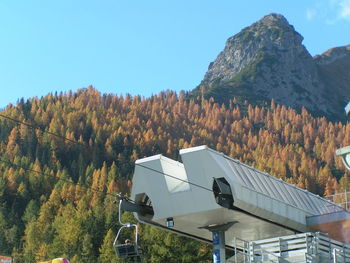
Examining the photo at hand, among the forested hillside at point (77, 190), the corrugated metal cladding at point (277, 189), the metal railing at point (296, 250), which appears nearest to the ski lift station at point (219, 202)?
the corrugated metal cladding at point (277, 189)

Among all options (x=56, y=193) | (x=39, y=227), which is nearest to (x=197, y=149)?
(x=39, y=227)

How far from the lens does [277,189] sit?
44.0 meters

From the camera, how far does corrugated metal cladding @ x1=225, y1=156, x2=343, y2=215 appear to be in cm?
4025

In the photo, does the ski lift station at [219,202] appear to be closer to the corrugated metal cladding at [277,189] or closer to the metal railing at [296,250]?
the corrugated metal cladding at [277,189]

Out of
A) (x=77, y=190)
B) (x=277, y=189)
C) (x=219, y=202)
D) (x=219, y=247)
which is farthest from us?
(x=77, y=190)

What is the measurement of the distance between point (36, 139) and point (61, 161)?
12293 millimetres

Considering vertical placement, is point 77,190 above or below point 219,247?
above

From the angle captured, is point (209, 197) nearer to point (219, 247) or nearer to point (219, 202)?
point (219, 202)

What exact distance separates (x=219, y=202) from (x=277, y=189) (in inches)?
274

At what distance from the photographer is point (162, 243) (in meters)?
71.3

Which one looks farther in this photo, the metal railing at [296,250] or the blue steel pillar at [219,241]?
the blue steel pillar at [219,241]

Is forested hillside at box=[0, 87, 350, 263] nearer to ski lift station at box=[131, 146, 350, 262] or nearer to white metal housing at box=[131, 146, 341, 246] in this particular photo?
ski lift station at box=[131, 146, 350, 262]

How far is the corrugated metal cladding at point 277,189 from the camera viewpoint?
40.2 meters

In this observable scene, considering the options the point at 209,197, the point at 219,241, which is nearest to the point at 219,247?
the point at 219,241
